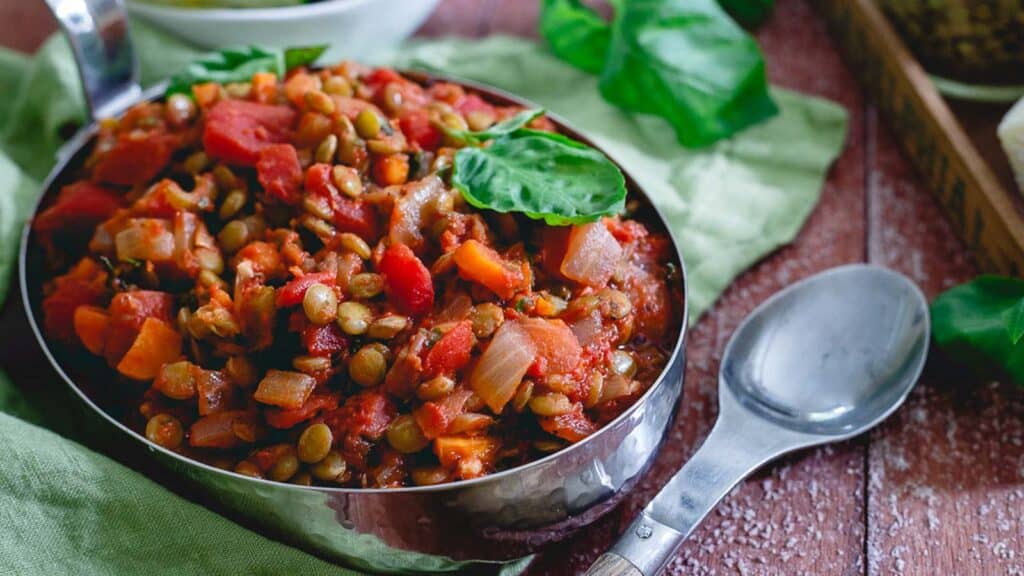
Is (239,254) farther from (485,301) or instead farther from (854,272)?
(854,272)

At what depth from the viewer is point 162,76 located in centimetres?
321

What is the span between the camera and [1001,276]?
255cm

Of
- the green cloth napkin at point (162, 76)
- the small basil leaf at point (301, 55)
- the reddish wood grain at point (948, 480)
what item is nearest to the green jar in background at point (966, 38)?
the green cloth napkin at point (162, 76)

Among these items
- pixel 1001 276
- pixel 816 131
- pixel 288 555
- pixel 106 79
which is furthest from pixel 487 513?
pixel 816 131

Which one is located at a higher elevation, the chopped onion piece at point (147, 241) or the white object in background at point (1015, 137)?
the chopped onion piece at point (147, 241)

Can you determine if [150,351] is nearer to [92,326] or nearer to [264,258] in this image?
[92,326]

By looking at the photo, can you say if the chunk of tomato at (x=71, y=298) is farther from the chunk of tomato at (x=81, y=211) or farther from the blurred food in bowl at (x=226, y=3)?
the blurred food in bowl at (x=226, y=3)

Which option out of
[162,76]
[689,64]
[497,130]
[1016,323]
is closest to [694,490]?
[1016,323]

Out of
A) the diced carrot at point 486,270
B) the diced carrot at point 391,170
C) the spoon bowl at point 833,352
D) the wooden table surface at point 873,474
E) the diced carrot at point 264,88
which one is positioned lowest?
the wooden table surface at point 873,474

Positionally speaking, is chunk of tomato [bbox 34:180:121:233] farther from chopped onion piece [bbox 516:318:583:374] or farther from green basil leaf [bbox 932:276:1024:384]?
green basil leaf [bbox 932:276:1024:384]

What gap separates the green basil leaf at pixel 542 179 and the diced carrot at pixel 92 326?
796mm

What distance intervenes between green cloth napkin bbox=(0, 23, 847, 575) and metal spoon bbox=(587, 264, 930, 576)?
26 cm

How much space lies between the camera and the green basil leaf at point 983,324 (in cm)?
234

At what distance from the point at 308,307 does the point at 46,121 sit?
1.59m
